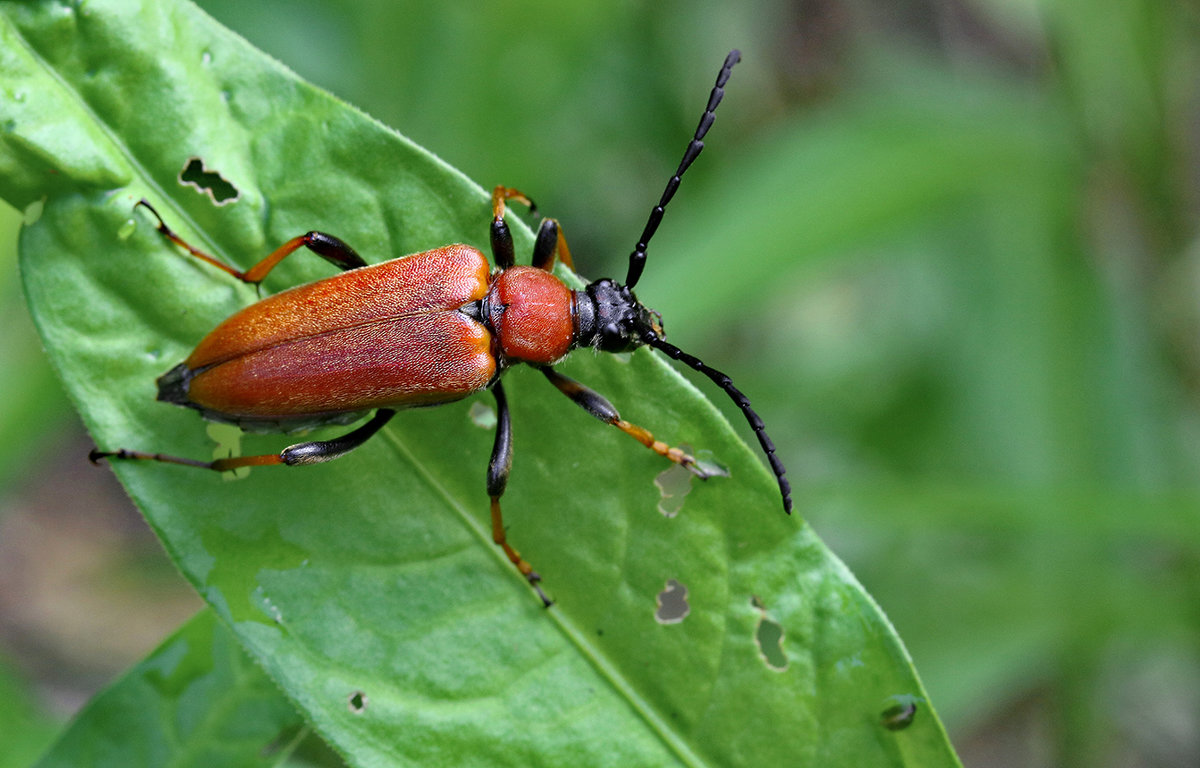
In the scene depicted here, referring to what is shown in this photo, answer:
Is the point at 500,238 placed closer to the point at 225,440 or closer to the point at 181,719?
the point at 225,440

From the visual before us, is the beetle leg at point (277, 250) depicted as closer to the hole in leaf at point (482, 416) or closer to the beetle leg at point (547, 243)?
the hole in leaf at point (482, 416)

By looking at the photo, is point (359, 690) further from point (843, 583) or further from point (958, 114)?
point (958, 114)

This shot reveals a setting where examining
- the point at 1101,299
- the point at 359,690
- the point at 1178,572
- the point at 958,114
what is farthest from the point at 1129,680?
the point at 359,690

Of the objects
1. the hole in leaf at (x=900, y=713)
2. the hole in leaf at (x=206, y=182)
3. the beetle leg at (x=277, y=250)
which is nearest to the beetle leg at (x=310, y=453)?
the beetle leg at (x=277, y=250)

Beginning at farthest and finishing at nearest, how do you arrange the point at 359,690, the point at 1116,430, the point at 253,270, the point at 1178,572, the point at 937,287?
the point at 937,287
the point at 1116,430
the point at 1178,572
the point at 253,270
the point at 359,690

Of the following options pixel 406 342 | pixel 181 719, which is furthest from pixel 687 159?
pixel 181 719
